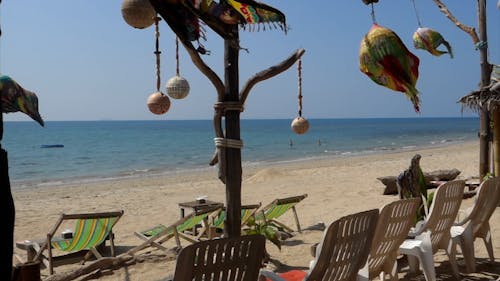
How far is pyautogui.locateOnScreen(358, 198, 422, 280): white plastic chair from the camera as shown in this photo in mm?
3377

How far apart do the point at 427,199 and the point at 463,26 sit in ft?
14.9

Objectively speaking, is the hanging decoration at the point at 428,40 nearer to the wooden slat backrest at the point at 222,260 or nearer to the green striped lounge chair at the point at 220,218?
the green striped lounge chair at the point at 220,218

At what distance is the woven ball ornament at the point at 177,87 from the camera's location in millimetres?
4625

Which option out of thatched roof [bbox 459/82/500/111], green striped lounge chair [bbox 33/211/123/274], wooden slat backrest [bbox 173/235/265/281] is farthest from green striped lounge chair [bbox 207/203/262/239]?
thatched roof [bbox 459/82/500/111]

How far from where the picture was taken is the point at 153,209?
10.4m

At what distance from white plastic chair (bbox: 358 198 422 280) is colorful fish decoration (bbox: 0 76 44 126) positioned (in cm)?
217

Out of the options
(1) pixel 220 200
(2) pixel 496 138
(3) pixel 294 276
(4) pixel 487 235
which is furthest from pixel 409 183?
(1) pixel 220 200

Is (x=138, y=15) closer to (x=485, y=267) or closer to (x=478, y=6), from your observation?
(x=485, y=267)

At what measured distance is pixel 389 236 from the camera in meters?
3.53

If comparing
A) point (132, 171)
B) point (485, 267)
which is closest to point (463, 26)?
point (485, 267)

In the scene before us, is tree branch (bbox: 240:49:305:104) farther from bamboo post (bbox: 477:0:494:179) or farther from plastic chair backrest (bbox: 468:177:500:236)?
bamboo post (bbox: 477:0:494:179)

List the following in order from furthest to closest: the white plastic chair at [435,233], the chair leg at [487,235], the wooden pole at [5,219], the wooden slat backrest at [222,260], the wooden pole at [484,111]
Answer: the wooden pole at [484,111] → the chair leg at [487,235] → the white plastic chair at [435,233] → the wooden slat backrest at [222,260] → the wooden pole at [5,219]

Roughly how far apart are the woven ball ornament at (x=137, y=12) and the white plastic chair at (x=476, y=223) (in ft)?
9.71

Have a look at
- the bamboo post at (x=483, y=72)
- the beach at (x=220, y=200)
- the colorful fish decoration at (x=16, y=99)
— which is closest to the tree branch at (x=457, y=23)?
the bamboo post at (x=483, y=72)
